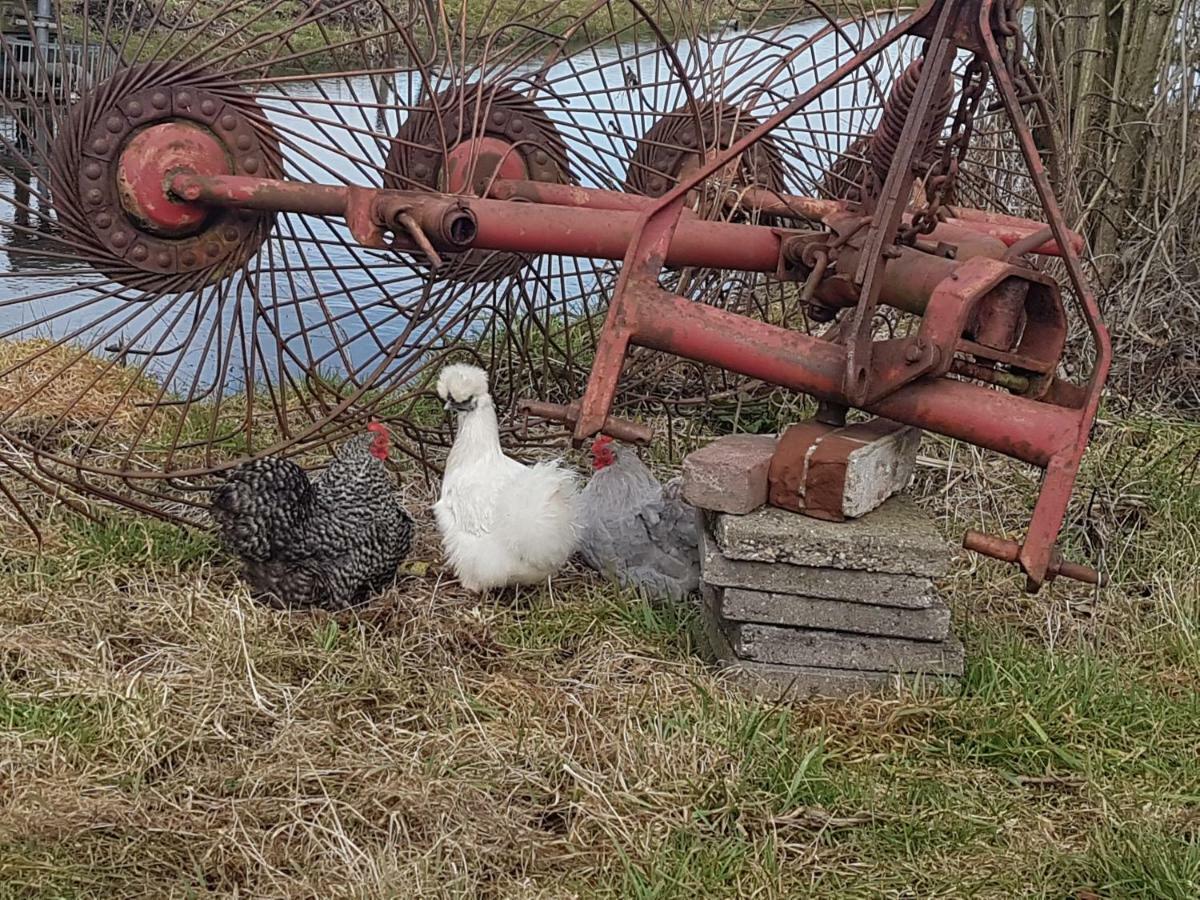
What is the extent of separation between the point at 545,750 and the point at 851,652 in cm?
75

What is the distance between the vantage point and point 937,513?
395 cm

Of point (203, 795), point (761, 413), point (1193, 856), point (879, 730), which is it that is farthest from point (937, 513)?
point (203, 795)

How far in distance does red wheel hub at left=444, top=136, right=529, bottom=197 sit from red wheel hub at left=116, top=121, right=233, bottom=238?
621 mm

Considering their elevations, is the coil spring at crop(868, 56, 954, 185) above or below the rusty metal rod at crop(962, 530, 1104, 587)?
above

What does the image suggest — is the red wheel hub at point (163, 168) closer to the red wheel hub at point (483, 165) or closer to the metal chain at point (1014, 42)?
the red wheel hub at point (483, 165)

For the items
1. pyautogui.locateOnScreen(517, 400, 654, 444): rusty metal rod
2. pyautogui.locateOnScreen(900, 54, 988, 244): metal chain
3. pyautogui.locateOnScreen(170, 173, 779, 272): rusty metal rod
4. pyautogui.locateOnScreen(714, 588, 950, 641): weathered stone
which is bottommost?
pyautogui.locateOnScreen(714, 588, 950, 641): weathered stone

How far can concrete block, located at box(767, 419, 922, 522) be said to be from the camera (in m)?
2.83

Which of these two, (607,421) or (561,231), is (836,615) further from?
(561,231)

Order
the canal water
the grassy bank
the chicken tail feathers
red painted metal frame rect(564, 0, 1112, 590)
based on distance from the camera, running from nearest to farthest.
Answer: the grassy bank < red painted metal frame rect(564, 0, 1112, 590) < the chicken tail feathers < the canal water

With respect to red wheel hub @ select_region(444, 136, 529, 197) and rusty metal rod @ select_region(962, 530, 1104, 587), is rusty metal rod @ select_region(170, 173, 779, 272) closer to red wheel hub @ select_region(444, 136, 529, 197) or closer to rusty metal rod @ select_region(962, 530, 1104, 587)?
red wheel hub @ select_region(444, 136, 529, 197)

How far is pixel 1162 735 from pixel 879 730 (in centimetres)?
63

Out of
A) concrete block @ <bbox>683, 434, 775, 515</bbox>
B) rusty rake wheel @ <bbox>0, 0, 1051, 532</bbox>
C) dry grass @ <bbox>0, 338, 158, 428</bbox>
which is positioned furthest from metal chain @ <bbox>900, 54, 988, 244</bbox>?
dry grass @ <bbox>0, 338, 158, 428</bbox>

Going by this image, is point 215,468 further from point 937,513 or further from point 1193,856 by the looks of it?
point 1193,856

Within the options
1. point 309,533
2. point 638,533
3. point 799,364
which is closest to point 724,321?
point 799,364
